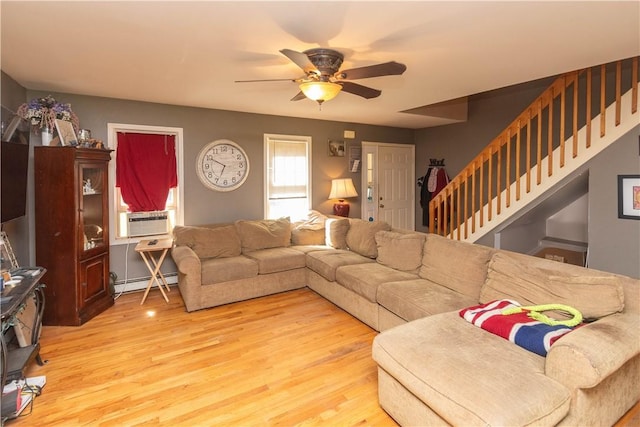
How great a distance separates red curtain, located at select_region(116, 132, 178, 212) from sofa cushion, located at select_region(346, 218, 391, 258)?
243 centimetres

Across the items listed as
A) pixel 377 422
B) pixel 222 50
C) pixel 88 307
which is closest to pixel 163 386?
pixel 377 422

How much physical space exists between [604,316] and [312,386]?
1851mm

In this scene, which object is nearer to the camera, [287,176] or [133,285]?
[133,285]

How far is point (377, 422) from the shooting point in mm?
2029

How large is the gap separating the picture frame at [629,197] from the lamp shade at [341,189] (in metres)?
3.28

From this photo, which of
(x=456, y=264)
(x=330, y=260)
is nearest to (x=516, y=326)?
(x=456, y=264)

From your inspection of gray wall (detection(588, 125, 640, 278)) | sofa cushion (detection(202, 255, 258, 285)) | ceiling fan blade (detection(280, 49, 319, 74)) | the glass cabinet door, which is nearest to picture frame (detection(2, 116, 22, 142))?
the glass cabinet door

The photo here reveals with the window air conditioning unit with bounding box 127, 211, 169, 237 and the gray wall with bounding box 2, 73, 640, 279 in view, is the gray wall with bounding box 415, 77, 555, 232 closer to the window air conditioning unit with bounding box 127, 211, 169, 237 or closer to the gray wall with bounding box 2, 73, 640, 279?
the gray wall with bounding box 2, 73, 640, 279

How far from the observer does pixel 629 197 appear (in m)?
3.24

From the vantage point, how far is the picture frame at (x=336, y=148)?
Result: 18.8 ft

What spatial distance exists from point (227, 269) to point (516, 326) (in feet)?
9.34

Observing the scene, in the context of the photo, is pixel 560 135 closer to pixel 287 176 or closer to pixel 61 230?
pixel 287 176

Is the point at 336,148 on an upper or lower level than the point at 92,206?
upper

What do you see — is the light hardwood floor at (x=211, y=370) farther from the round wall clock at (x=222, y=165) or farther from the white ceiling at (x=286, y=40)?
the white ceiling at (x=286, y=40)
